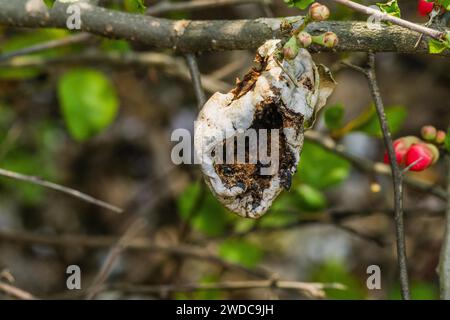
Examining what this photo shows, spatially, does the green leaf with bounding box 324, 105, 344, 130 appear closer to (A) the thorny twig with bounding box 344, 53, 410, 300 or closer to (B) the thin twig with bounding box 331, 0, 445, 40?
(A) the thorny twig with bounding box 344, 53, 410, 300

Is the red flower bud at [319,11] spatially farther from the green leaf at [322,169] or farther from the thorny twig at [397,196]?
the green leaf at [322,169]

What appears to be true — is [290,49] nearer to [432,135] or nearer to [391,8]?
[391,8]

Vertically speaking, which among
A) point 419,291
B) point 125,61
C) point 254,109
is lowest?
point 419,291

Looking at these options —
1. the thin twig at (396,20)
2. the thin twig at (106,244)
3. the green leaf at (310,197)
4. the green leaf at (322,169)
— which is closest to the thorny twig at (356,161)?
the green leaf at (322,169)

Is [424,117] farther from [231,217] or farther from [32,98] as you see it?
[32,98]

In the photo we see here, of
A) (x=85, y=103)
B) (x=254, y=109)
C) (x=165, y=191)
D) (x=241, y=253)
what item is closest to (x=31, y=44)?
(x=85, y=103)
